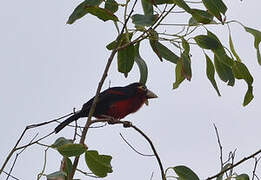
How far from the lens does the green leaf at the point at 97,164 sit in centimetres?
213

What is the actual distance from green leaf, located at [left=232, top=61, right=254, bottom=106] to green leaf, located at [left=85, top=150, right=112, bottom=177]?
63 centimetres

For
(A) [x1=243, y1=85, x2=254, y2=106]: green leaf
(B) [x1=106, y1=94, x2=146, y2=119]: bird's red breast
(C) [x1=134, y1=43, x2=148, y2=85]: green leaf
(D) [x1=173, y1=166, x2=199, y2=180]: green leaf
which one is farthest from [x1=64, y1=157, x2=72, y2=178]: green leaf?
(B) [x1=106, y1=94, x2=146, y2=119]: bird's red breast

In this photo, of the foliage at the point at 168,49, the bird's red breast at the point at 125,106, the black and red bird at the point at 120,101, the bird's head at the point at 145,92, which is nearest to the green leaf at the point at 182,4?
the foliage at the point at 168,49

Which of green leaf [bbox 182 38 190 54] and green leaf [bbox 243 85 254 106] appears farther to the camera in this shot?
green leaf [bbox 243 85 254 106]

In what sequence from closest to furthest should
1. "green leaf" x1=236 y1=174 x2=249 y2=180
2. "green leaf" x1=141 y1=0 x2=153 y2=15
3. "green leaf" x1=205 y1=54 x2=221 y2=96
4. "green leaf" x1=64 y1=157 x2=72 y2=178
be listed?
1. "green leaf" x1=64 y1=157 x2=72 y2=178
2. "green leaf" x1=236 y1=174 x2=249 y2=180
3. "green leaf" x1=141 y1=0 x2=153 y2=15
4. "green leaf" x1=205 y1=54 x2=221 y2=96

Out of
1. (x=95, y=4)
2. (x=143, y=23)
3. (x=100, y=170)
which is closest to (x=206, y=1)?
(x=143, y=23)

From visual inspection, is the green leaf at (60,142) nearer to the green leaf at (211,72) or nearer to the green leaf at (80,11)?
the green leaf at (80,11)

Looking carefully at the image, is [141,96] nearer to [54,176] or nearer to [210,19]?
[210,19]

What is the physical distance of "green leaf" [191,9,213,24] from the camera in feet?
7.29

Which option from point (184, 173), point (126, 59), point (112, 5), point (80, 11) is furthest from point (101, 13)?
point (184, 173)

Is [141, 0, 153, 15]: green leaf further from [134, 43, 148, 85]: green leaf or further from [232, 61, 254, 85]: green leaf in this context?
[232, 61, 254, 85]: green leaf

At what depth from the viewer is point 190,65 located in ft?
8.15

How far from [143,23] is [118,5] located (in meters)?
0.19

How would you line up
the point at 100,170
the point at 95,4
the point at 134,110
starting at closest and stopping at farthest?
the point at 100,170 → the point at 95,4 → the point at 134,110
